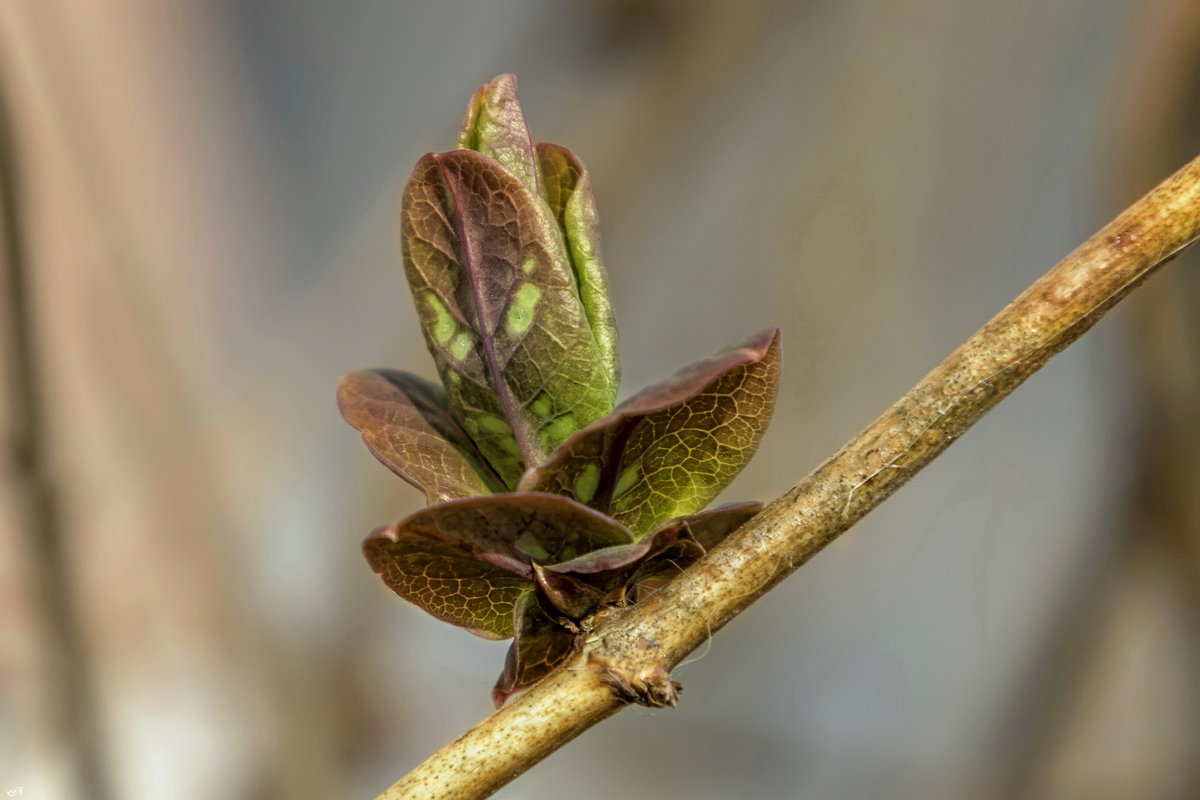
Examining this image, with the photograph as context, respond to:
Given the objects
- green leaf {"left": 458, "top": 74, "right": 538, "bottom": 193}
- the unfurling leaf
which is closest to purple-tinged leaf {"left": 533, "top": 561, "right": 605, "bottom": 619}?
the unfurling leaf

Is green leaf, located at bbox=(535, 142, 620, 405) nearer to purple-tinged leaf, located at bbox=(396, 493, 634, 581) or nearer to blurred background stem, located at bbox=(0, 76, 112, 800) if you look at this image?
purple-tinged leaf, located at bbox=(396, 493, 634, 581)

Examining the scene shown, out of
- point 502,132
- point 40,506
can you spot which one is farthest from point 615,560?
point 40,506

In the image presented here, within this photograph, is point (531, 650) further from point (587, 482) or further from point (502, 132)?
point (502, 132)

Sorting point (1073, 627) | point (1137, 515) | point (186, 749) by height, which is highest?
point (186, 749)

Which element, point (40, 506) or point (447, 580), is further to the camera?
point (40, 506)

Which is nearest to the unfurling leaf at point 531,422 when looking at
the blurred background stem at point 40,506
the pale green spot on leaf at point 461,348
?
the pale green spot on leaf at point 461,348

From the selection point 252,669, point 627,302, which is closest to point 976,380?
point 627,302

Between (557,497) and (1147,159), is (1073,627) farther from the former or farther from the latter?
(557,497)
